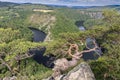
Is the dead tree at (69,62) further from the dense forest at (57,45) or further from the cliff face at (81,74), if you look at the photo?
the cliff face at (81,74)

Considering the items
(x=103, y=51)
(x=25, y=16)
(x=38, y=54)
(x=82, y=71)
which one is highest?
(x=82, y=71)

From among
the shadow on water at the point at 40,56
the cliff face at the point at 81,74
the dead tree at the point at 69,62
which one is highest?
the cliff face at the point at 81,74

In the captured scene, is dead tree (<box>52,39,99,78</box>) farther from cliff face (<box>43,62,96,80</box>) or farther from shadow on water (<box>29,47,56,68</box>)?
shadow on water (<box>29,47,56,68</box>)

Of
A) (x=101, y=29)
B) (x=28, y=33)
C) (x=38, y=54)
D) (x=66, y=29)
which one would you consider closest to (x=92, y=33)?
(x=101, y=29)

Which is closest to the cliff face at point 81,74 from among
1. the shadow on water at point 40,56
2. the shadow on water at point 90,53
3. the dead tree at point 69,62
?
the dead tree at point 69,62

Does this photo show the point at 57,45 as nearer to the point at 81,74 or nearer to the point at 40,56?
the point at 81,74

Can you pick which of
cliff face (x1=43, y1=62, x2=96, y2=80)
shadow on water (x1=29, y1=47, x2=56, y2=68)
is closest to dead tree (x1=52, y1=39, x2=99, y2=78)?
cliff face (x1=43, y1=62, x2=96, y2=80)

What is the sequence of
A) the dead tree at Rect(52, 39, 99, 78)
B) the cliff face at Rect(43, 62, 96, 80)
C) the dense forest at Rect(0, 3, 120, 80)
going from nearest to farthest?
the cliff face at Rect(43, 62, 96, 80) → the dense forest at Rect(0, 3, 120, 80) → the dead tree at Rect(52, 39, 99, 78)

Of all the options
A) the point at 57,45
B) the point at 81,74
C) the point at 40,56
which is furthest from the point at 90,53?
the point at 81,74

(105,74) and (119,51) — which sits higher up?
(119,51)

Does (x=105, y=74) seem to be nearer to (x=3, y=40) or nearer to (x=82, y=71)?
(x=82, y=71)

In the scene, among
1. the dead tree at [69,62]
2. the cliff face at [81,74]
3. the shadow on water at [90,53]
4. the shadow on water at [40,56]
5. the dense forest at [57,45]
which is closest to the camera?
the cliff face at [81,74]
